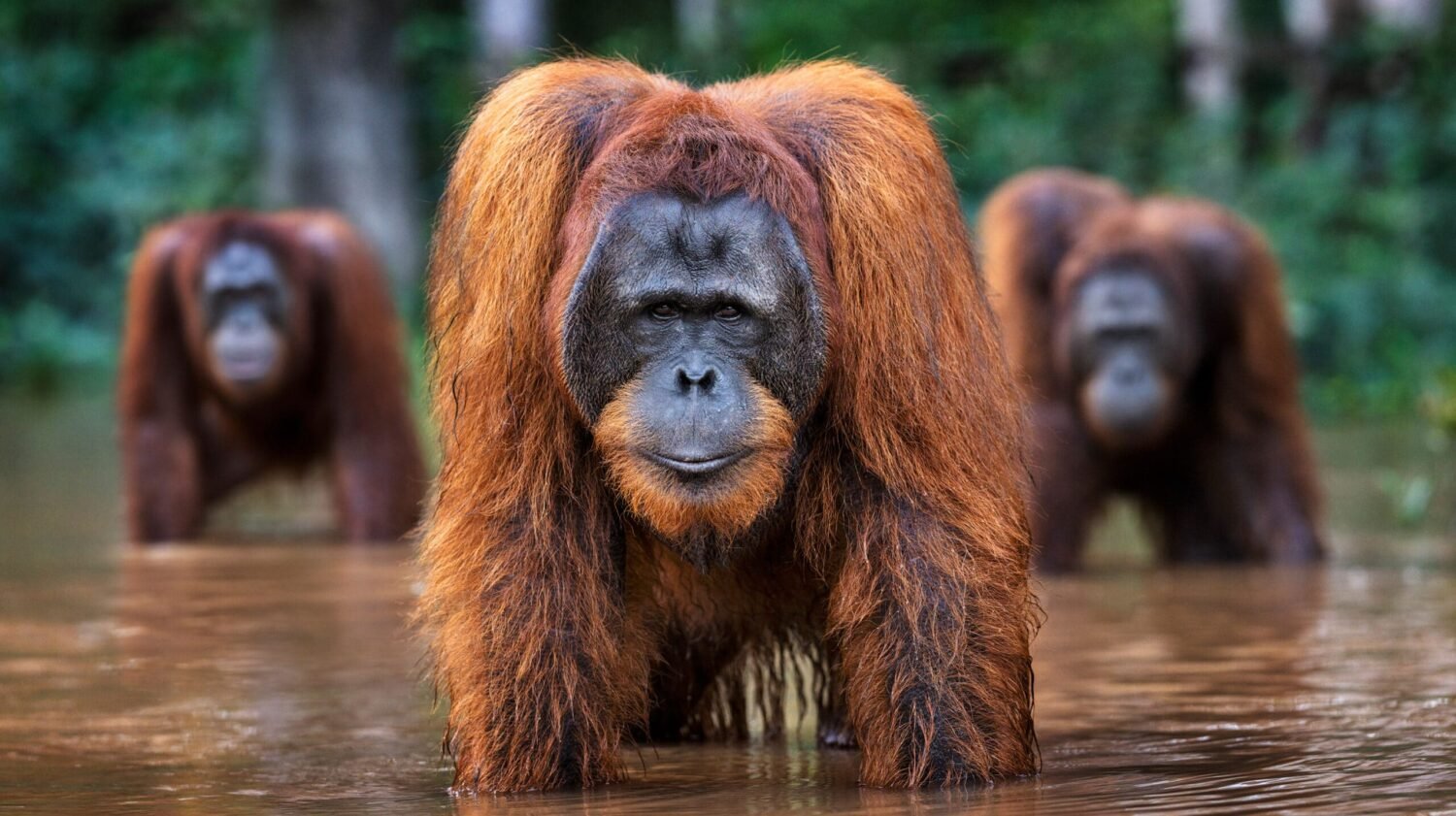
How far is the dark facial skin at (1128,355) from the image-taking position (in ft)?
22.2

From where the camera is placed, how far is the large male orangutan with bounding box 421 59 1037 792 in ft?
10.2

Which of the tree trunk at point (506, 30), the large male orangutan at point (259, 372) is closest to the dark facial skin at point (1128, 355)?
the large male orangutan at point (259, 372)

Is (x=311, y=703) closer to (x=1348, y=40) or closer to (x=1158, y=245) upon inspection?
(x=1158, y=245)

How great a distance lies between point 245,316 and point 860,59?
6.17m

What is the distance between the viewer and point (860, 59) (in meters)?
13.1

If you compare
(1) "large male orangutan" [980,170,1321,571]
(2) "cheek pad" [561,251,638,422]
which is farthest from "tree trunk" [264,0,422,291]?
(2) "cheek pad" [561,251,638,422]

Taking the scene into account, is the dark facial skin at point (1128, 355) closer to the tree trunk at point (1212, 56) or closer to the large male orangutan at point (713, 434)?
the large male orangutan at point (713, 434)

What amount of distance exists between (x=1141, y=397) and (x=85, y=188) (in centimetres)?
1224

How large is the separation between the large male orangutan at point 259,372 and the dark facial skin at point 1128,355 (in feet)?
7.73

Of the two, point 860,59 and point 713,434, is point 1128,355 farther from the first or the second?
point 860,59

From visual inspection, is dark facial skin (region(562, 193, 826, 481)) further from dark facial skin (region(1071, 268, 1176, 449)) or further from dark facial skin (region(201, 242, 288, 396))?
dark facial skin (region(201, 242, 288, 396))

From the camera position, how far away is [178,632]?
15.8 feet

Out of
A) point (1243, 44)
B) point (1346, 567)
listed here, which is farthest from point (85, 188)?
point (1346, 567)

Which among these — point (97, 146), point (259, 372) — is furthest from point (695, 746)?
point (97, 146)
